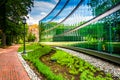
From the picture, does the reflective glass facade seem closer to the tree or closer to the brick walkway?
the brick walkway

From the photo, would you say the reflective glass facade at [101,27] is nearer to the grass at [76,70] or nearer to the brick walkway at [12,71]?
the grass at [76,70]

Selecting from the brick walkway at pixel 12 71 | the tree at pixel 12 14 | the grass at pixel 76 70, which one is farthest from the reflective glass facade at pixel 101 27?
the tree at pixel 12 14

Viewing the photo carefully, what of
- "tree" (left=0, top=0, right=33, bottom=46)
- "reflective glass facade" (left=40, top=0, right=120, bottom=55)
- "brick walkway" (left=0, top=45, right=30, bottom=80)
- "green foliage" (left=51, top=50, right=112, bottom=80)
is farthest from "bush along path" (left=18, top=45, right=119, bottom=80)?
"tree" (left=0, top=0, right=33, bottom=46)

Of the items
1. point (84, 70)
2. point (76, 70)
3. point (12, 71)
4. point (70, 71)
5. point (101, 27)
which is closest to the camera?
point (70, 71)

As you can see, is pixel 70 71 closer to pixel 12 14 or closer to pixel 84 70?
pixel 84 70

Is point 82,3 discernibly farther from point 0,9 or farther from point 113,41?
point 0,9

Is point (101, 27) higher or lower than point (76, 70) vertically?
higher

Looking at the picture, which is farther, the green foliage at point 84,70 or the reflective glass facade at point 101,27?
the reflective glass facade at point 101,27

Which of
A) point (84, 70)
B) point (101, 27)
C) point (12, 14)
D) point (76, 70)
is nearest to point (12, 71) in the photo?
point (76, 70)

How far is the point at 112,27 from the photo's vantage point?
14.4 meters

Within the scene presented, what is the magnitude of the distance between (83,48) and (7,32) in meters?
23.3

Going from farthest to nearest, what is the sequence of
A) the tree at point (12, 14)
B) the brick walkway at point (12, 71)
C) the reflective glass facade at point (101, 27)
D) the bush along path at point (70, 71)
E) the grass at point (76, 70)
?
the tree at point (12, 14)
the reflective glass facade at point (101, 27)
the brick walkway at point (12, 71)
the bush along path at point (70, 71)
the grass at point (76, 70)

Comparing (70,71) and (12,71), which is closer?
(70,71)

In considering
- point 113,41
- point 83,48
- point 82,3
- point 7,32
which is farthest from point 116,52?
point 7,32
